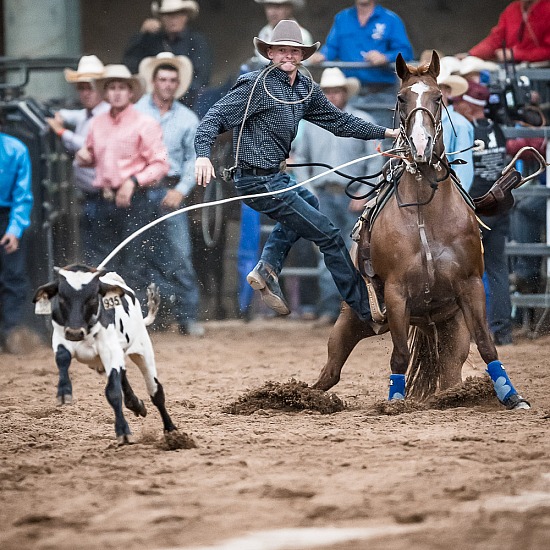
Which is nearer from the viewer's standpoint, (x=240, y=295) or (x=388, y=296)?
(x=388, y=296)

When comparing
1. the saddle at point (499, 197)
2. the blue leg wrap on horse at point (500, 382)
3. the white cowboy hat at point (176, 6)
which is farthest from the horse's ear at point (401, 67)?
the white cowboy hat at point (176, 6)

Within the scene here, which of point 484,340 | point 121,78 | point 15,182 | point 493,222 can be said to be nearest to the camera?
point 484,340

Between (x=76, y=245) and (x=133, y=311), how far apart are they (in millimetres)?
5432

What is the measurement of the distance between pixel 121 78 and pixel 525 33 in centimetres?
383

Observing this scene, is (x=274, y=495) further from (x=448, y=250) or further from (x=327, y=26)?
(x=327, y=26)

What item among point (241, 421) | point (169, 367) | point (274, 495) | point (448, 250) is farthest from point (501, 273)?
point (274, 495)

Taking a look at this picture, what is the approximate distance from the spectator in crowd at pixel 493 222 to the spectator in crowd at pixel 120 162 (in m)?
2.79

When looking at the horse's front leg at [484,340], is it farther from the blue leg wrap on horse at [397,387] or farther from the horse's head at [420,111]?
the horse's head at [420,111]

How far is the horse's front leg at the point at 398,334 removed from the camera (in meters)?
6.63

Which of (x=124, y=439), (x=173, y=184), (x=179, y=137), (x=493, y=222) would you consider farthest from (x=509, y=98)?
(x=124, y=439)

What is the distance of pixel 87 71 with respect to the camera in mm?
11023

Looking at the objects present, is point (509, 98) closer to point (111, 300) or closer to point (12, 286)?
point (12, 286)

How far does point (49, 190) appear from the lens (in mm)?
11211

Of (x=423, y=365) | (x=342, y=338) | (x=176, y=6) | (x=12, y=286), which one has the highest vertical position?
(x=176, y=6)
